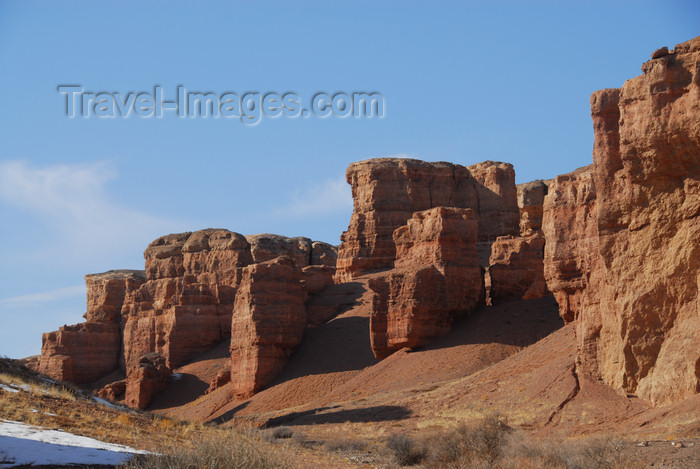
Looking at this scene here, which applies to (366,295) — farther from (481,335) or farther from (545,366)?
(545,366)

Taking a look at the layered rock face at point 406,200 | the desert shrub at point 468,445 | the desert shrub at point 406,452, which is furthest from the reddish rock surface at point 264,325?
the desert shrub at point 468,445

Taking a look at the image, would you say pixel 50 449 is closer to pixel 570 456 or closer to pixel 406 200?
pixel 570 456

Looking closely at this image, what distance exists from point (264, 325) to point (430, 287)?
11.9 meters

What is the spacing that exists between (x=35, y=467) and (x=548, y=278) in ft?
91.4

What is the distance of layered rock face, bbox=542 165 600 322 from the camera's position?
3684cm

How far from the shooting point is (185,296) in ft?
233

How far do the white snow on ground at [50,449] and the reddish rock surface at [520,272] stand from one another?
117 ft

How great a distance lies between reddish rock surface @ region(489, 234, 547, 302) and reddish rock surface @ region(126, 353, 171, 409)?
24829mm

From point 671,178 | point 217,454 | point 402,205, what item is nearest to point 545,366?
point 671,178

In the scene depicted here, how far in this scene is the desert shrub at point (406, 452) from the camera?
994 inches

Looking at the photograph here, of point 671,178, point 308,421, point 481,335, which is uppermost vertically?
point 671,178

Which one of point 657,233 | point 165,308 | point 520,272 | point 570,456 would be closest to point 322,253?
point 165,308

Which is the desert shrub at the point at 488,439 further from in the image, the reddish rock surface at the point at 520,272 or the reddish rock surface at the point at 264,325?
the reddish rock surface at the point at 264,325

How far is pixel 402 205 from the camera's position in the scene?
7850cm
